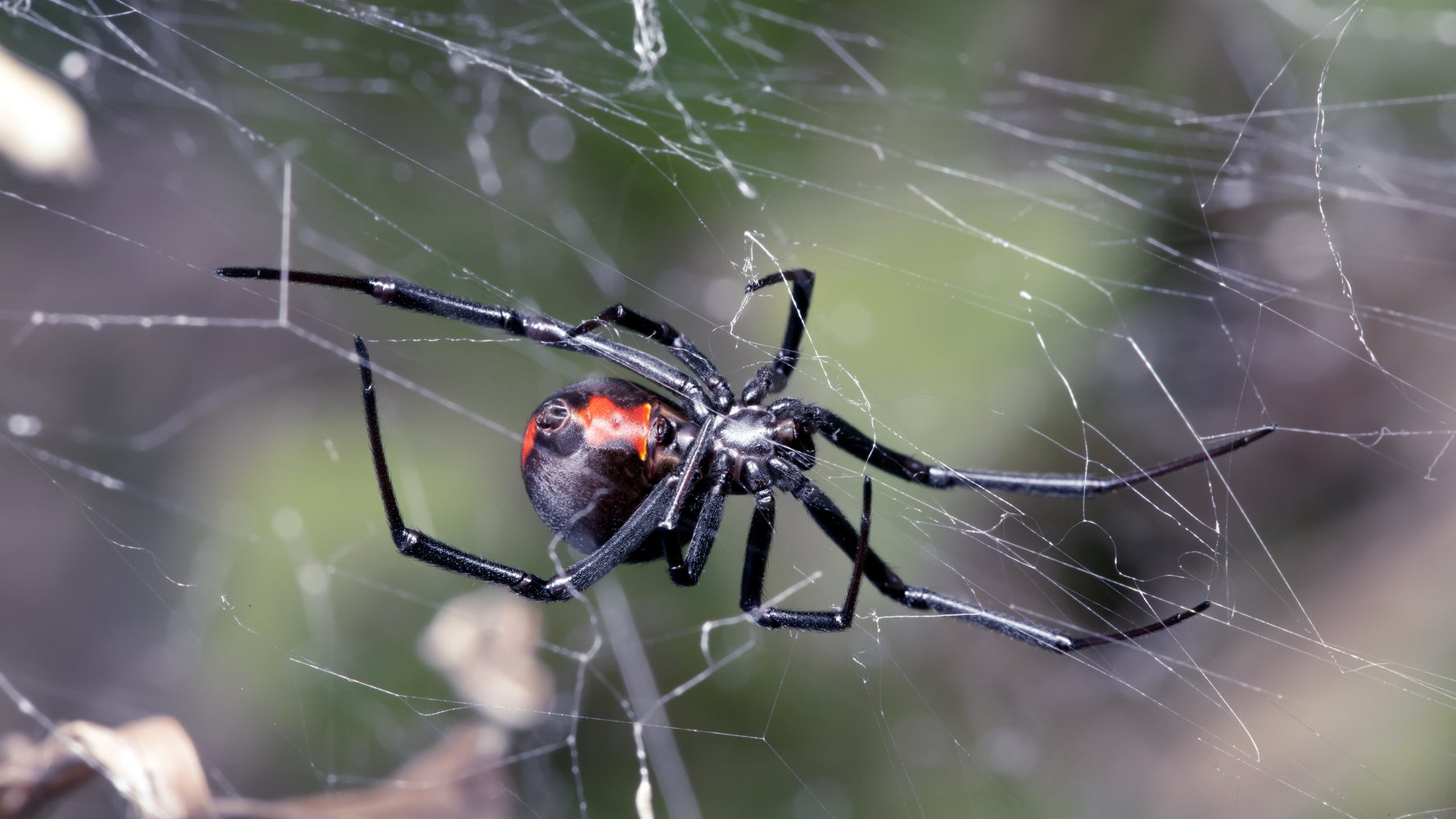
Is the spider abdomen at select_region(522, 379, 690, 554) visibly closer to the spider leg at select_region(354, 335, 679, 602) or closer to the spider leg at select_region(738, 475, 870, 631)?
the spider leg at select_region(354, 335, 679, 602)

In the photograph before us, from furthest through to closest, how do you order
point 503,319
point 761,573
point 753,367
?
point 753,367
point 761,573
point 503,319

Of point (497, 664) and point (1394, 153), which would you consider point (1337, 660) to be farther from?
point (497, 664)

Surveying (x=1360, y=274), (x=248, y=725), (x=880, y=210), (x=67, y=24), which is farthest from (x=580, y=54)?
(x=1360, y=274)

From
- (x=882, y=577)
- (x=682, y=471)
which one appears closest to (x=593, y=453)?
(x=682, y=471)

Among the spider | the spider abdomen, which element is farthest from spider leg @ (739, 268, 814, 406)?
the spider abdomen

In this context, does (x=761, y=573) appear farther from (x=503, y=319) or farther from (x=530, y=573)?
(x=503, y=319)

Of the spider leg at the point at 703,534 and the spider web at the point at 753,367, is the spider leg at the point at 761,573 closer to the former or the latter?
the spider leg at the point at 703,534

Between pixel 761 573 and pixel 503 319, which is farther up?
pixel 503 319
